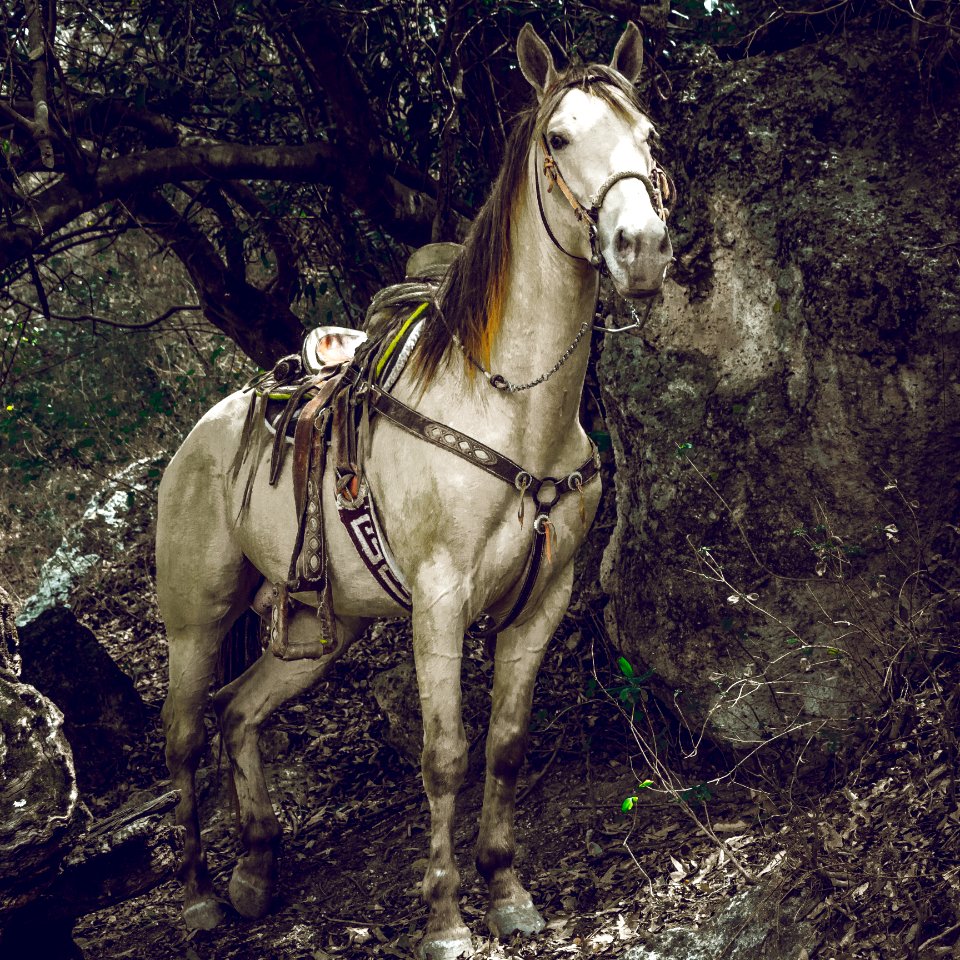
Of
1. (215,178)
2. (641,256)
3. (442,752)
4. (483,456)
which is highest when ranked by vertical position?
(215,178)

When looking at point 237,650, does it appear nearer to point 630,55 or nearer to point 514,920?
point 514,920

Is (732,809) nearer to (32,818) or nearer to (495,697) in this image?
(495,697)

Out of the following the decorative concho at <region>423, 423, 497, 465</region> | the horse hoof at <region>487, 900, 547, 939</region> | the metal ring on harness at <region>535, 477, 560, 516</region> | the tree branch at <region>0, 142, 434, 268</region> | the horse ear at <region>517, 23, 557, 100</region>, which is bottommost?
the horse hoof at <region>487, 900, 547, 939</region>

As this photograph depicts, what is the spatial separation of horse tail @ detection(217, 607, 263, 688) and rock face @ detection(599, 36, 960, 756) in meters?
1.76

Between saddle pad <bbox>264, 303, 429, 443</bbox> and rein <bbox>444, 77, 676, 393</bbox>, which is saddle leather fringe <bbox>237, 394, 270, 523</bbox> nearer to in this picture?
saddle pad <bbox>264, 303, 429, 443</bbox>

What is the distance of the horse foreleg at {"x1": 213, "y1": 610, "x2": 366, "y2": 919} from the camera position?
185 inches

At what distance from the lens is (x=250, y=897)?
15.3ft

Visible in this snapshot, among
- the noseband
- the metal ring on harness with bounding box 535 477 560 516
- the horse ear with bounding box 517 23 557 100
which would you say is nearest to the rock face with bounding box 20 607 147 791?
the metal ring on harness with bounding box 535 477 560 516

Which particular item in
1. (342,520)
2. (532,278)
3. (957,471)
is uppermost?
(532,278)

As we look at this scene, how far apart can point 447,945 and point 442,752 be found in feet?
2.12

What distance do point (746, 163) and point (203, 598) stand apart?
2981mm

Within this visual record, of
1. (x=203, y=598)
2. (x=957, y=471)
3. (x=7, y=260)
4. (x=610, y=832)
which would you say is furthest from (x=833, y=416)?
(x=7, y=260)

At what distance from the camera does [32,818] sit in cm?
386

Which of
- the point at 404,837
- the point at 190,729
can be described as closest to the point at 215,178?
the point at 190,729
